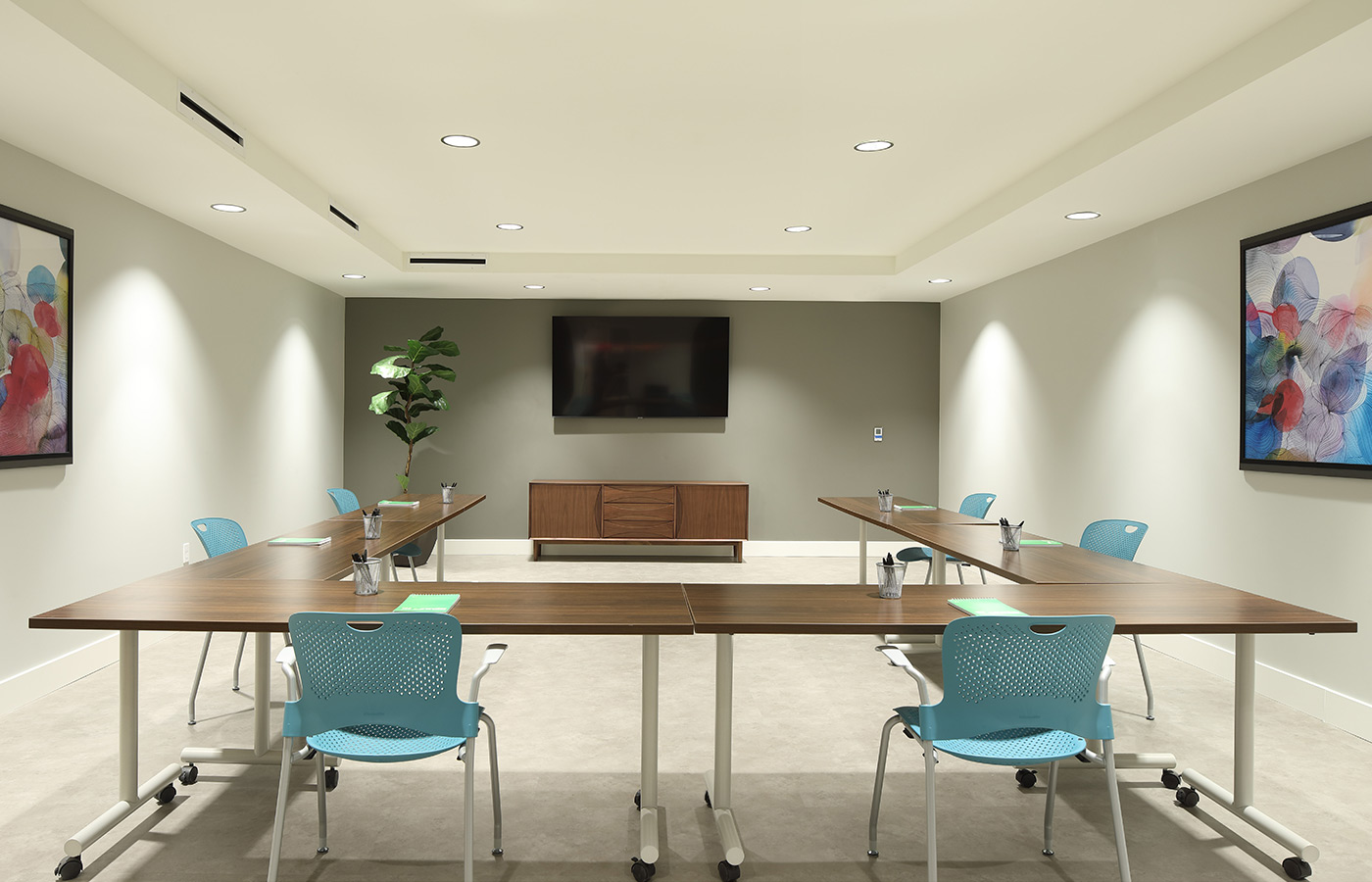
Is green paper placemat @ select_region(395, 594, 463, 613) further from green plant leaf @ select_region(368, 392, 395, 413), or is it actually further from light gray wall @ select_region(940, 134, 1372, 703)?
green plant leaf @ select_region(368, 392, 395, 413)

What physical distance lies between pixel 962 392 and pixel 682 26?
19.1ft

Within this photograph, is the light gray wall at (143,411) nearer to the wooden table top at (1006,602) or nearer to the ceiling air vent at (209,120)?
the ceiling air vent at (209,120)

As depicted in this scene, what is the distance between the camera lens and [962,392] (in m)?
8.15

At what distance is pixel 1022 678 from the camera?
225cm

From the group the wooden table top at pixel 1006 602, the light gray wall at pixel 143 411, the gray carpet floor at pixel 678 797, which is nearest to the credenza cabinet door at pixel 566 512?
the light gray wall at pixel 143 411

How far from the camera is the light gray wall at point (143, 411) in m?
4.11

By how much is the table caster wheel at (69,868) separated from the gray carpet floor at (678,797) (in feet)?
0.09

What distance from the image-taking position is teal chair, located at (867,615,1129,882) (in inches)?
86.7

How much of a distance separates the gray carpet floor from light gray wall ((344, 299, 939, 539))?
13.6 ft

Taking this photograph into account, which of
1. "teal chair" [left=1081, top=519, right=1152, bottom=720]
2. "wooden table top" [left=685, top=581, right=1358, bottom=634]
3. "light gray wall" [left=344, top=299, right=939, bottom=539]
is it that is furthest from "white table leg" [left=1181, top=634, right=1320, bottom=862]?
"light gray wall" [left=344, top=299, right=939, bottom=539]

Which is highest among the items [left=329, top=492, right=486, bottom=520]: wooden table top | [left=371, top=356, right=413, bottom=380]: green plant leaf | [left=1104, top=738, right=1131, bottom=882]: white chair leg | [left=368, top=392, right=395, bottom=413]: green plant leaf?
[left=371, top=356, right=413, bottom=380]: green plant leaf

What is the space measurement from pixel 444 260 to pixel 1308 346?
5874mm

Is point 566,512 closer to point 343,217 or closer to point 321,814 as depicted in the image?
point 343,217

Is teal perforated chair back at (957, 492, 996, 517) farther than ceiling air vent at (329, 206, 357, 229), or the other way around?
teal perforated chair back at (957, 492, 996, 517)
